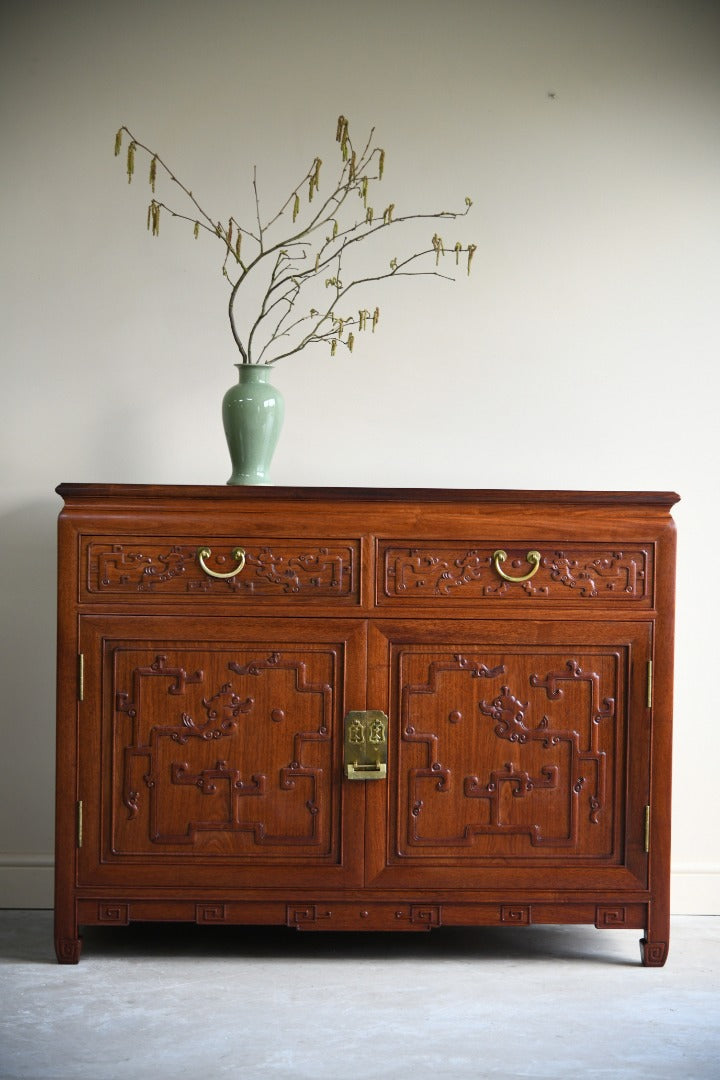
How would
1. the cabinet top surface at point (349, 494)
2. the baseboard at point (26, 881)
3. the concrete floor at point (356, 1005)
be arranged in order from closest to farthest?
the concrete floor at point (356, 1005) < the cabinet top surface at point (349, 494) < the baseboard at point (26, 881)

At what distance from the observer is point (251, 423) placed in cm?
236

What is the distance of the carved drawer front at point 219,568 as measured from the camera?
2.21 metres

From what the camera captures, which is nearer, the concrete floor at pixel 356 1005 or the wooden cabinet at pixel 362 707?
the concrete floor at pixel 356 1005

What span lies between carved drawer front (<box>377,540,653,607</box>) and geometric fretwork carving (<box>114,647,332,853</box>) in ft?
0.93

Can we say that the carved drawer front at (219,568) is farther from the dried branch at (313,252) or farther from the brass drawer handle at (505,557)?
the dried branch at (313,252)

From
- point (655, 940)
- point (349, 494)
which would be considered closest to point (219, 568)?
point (349, 494)

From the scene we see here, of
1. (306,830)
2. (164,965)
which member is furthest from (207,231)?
(164,965)

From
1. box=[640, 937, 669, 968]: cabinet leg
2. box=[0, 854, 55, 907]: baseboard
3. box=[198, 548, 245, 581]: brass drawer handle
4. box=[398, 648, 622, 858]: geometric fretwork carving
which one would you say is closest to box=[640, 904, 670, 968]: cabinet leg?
box=[640, 937, 669, 968]: cabinet leg

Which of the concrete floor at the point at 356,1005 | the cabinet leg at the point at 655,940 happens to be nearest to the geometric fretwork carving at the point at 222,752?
the concrete floor at the point at 356,1005

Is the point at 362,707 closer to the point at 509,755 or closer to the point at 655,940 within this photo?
the point at 509,755

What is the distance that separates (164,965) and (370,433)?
4.41ft

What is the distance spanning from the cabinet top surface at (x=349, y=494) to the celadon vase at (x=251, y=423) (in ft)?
0.53

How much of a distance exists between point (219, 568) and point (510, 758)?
722mm

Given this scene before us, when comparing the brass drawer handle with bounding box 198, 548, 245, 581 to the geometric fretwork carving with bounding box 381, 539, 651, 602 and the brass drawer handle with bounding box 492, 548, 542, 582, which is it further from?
the brass drawer handle with bounding box 492, 548, 542, 582
